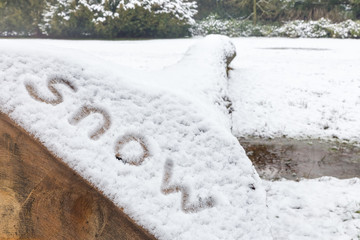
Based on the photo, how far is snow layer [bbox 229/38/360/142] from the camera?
14.2ft

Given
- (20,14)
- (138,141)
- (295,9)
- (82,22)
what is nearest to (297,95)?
(138,141)

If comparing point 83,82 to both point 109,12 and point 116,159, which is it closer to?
point 116,159

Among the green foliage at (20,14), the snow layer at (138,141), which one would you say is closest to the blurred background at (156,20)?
the green foliage at (20,14)

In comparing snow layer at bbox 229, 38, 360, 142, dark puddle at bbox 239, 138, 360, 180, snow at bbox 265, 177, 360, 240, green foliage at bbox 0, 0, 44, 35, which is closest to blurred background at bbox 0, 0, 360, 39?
green foliage at bbox 0, 0, 44, 35

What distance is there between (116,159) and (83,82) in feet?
1.06

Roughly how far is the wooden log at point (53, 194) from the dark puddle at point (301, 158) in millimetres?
2307

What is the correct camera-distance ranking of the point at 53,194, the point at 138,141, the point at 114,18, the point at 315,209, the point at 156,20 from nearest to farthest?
the point at 53,194
the point at 138,141
the point at 315,209
the point at 114,18
the point at 156,20

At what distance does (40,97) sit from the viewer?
3.79 feet

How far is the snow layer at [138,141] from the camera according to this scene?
1.09 meters

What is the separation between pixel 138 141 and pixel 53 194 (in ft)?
1.12

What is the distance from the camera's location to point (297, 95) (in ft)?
17.9

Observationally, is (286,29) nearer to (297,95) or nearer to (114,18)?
(114,18)

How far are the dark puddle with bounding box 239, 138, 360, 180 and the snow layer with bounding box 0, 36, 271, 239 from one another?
6.73 feet

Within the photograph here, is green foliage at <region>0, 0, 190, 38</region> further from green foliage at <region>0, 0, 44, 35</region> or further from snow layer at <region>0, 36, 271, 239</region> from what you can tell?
snow layer at <region>0, 36, 271, 239</region>
